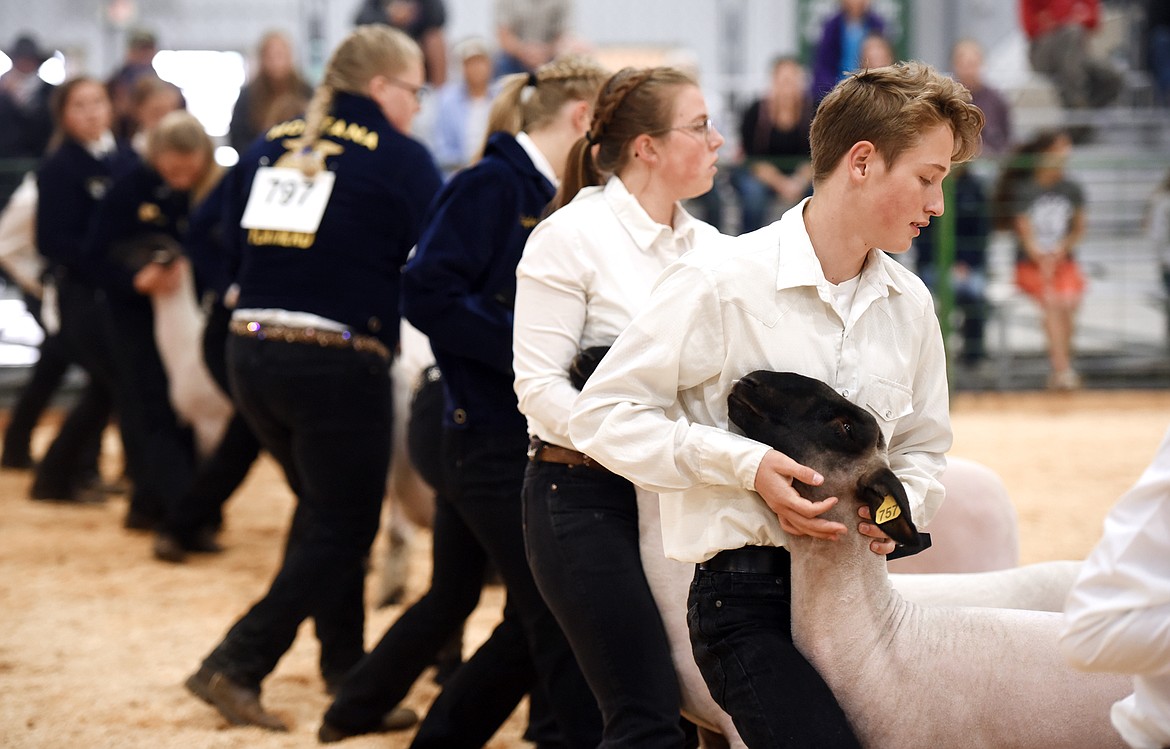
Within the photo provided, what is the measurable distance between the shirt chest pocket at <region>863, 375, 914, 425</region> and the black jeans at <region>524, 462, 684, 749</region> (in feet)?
2.20

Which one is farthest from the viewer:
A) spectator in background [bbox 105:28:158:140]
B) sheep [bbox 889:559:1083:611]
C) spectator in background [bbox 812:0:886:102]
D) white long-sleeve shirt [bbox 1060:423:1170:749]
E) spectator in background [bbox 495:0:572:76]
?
spectator in background [bbox 812:0:886:102]

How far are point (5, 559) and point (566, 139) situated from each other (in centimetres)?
405

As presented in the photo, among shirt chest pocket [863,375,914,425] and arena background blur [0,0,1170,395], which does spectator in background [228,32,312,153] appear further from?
shirt chest pocket [863,375,914,425]

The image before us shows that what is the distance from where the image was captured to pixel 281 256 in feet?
13.1

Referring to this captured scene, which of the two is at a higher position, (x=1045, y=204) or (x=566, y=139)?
(x=566, y=139)

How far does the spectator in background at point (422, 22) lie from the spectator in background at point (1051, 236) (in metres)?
4.48

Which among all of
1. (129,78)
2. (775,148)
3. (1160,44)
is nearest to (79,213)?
(129,78)

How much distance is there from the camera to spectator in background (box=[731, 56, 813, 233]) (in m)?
9.95

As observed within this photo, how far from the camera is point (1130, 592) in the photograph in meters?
1.74

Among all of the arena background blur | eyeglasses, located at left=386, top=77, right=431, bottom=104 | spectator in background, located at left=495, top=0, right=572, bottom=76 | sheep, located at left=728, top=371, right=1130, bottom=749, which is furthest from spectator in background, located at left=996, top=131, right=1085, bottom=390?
sheep, located at left=728, top=371, right=1130, bottom=749

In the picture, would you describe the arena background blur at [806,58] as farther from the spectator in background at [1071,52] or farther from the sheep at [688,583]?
the sheep at [688,583]

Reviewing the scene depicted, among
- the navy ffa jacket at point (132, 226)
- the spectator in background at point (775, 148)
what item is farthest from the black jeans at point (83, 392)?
the spectator in background at point (775, 148)

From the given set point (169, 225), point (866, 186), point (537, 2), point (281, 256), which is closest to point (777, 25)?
point (537, 2)

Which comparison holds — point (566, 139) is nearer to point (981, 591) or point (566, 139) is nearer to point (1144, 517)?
point (981, 591)
